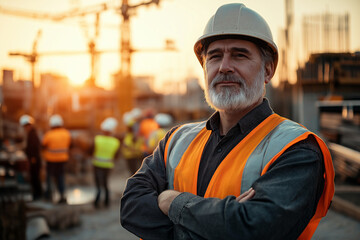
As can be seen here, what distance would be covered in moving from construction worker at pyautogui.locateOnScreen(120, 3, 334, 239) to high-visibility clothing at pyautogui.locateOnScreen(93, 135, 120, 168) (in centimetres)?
637

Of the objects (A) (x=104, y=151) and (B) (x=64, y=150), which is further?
(B) (x=64, y=150)

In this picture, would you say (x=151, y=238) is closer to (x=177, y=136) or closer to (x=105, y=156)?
(x=177, y=136)

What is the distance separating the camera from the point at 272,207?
1.43m

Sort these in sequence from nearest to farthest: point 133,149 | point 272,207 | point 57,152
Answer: point 272,207 → point 57,152 → point 133,149

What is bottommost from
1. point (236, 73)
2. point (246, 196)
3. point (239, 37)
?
point (246, 196)

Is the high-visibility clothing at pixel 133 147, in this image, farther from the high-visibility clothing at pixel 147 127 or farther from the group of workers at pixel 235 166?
the group of workers at pixel 235 166

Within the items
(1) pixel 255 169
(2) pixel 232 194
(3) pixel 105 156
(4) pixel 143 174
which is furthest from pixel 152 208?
(3) pixel 105 156

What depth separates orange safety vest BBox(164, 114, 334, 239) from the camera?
160 centimetres

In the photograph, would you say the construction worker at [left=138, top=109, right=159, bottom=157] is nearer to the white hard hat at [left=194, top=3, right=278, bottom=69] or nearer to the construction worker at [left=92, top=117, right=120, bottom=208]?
the construction worker at [left=92, top=117, right=120, bottom=208]

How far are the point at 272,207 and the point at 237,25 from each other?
3.24 ft

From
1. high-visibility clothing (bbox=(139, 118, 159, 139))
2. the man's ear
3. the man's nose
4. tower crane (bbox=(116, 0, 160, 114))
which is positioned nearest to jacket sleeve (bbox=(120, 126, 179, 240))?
the man's nose

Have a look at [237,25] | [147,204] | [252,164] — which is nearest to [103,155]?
[147,204]

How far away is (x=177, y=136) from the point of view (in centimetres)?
219

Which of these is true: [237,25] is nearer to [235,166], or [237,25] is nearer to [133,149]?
[235,166]
